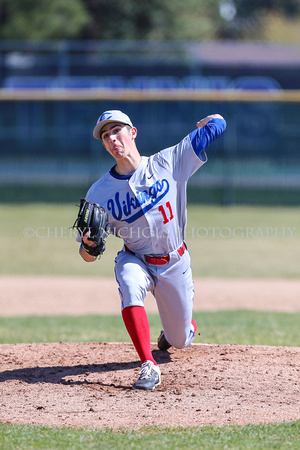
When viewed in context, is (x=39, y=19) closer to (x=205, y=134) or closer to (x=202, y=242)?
(x=202, y=242)

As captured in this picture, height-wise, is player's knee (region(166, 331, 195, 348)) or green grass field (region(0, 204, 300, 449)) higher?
player's knee (region(166, 331, 195, 348))

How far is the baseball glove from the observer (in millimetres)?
4180

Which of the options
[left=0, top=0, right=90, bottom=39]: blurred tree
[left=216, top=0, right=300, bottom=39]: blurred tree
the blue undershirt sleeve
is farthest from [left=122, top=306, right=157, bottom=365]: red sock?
[left=216, top=0, right=300, bottom=39]: blurred tree

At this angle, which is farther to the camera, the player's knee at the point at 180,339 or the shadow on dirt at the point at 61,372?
the player's knee at the point at 180,339

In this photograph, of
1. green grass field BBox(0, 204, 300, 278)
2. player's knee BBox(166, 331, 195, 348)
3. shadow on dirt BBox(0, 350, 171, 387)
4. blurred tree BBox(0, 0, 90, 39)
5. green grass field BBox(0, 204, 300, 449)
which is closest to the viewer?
green grass field BBox(0, 204, 300, 449)

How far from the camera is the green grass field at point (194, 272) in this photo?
3260 mm

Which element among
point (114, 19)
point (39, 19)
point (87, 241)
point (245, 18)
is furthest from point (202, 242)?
point (245, 18)

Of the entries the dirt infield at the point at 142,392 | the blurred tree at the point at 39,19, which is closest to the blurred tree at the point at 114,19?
the blurred tree at the point at 39,19

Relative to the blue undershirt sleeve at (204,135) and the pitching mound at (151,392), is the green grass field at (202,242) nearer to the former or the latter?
the pitching mound at (151,392)

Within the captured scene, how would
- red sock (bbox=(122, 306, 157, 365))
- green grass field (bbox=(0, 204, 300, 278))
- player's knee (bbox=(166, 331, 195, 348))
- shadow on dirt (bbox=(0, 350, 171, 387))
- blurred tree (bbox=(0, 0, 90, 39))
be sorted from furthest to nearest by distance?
blurred tree (bbox=(0, 0, 90, 39))
green grass field (bbox=(0, 204, 300, 278))
player's knee (bbox=(166, 331, 195, 348))
shadow on dirt (bbox=(0, 350, 171, 387))
red sock (bbox=(122, 306, 157, 365))

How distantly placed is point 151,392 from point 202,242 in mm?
9546

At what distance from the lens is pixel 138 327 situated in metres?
4.13

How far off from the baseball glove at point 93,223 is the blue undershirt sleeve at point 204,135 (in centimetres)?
78

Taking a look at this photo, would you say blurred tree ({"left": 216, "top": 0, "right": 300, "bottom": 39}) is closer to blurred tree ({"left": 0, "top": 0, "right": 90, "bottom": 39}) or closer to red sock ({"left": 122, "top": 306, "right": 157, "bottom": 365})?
blurred tree ({"left": 0, "top": 0, "right": 90, "bottom": 39})
